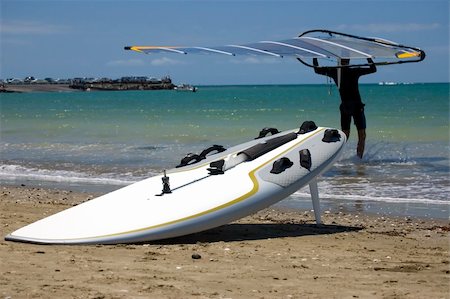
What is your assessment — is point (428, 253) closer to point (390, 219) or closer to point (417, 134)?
point (390, 219)

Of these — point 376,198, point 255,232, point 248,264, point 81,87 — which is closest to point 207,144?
point 376,198

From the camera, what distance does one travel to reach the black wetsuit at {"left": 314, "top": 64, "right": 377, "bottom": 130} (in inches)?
539

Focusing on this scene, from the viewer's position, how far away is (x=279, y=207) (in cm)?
1020

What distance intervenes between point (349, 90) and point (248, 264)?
26.2 feet

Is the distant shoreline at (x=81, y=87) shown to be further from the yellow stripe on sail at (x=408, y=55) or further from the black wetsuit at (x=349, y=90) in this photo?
the yellow stripe on sail at (x=408, y=55)

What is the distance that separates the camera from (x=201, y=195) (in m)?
7.44

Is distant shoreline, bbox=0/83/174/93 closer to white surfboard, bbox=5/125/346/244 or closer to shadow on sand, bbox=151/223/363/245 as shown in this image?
shadow on sand, bbox=151/223/363/245

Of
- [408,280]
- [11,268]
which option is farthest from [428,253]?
[11,268]

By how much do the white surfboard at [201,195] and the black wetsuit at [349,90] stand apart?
5309 millimetres

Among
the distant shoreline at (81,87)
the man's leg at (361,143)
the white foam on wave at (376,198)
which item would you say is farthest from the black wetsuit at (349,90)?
the distant shoreline at (81,87)

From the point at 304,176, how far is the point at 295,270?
1.78m

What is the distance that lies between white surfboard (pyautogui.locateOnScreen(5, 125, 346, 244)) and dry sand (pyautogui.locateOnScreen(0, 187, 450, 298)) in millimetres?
185

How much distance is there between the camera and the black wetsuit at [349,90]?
1368 cm

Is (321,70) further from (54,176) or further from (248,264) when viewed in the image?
(248,264)
